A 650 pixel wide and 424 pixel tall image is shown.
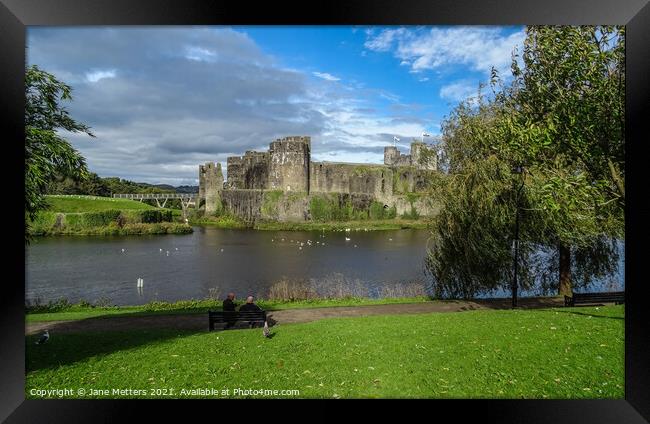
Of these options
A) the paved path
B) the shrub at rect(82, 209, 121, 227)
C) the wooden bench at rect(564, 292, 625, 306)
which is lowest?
the paved path

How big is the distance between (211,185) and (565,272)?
124 ft

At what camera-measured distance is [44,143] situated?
5.51m

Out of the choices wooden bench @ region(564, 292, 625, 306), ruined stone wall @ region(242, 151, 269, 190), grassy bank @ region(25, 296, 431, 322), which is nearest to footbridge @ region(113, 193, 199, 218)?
ruined stone wall @ region(242, 151, 269, 190)

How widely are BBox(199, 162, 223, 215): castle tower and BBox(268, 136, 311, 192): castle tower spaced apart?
577cm

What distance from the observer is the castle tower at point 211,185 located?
42.4 m

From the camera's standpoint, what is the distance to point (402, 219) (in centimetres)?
4181

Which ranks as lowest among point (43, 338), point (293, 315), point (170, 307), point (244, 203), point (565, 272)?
point (170, 307)

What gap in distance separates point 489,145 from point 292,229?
30.0m

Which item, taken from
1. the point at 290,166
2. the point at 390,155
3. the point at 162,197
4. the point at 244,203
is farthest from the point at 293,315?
the point at 390,155

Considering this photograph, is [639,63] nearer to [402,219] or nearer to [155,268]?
[155,268]

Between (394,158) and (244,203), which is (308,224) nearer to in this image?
(244,203)

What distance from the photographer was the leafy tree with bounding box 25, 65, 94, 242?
552cm

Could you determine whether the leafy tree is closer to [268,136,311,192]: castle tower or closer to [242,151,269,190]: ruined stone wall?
[268,136,311,192]: castle tower

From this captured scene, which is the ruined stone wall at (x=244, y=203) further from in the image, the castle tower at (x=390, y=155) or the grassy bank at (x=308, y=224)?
the castle tower at (x=390, y=155)
